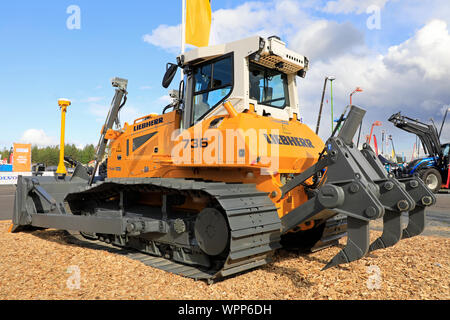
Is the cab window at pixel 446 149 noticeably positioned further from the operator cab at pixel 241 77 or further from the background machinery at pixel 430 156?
the operator cab at pixel 241 77

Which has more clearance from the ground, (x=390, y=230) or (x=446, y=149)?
(x=446, y=149)

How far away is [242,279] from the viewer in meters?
4.33

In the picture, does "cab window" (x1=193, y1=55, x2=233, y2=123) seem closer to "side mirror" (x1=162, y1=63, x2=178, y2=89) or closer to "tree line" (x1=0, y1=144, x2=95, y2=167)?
"side mirror" (x1=162, y1=63, x2=178, y2=89)

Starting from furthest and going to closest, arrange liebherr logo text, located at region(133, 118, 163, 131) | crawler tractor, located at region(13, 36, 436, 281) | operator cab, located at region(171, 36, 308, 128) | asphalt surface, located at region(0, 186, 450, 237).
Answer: asphalt surface, located at region(0, 186, 450, 237) → liebherr logo text, located at region(133, 118, 163, 131) → operator cab, located at region(171, 36, 308, 128) → crawler tractor, located at region(13, 36, 436, 281)

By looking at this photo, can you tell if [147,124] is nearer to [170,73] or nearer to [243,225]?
[170,73]

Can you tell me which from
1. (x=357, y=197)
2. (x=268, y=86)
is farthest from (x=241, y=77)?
(x=357, y=197)

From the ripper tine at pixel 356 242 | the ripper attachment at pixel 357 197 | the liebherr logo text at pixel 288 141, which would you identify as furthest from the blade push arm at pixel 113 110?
the ripper tine at pixel 356 242

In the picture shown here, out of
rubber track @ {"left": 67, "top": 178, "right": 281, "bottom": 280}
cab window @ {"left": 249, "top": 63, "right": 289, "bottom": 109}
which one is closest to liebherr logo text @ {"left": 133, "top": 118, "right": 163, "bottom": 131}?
rubber track @ {"left": 67, "top": 178, "right": 281, "bottom": 280}

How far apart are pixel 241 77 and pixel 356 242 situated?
273 centimetres

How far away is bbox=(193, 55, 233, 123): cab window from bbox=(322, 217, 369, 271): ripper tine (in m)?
2.59

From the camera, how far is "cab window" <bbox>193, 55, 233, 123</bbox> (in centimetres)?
523

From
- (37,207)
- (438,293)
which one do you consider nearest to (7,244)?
(37,207)
